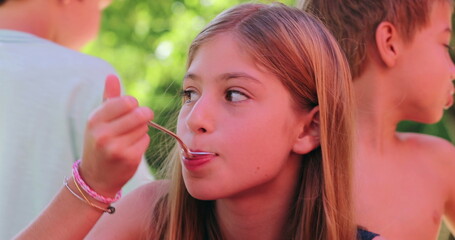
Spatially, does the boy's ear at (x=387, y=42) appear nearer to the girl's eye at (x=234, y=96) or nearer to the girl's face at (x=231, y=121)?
the girl's face at (x=231, y=121)

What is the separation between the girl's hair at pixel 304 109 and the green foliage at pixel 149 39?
4.17 m

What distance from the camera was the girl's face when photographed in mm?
1935

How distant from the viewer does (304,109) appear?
2.15 metres

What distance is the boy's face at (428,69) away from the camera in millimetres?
2855

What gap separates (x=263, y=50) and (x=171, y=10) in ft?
18.3

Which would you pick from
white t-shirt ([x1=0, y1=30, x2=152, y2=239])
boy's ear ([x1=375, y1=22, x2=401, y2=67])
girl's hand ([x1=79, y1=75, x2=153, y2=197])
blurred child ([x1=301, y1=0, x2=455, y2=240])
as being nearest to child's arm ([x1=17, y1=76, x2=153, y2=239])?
girl's hand ([x1=79, y1=75, x2=153, y2=197])

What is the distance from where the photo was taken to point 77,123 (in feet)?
8.75

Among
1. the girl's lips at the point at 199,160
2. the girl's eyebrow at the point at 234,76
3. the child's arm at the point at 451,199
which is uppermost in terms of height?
the girl's eyebrow at the point at 234,76

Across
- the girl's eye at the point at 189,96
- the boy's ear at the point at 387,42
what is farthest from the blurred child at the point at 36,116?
the boy's ear at the point at 387,42

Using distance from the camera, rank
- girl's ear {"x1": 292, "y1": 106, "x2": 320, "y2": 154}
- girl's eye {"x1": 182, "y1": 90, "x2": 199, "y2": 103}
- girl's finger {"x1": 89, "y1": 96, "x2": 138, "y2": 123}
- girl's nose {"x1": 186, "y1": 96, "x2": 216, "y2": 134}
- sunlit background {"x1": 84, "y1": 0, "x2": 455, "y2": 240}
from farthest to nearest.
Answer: sunlit background {"x1": 84, "y1": 0, "x2": 455, "y2": 240} → girl's ear {"x1": 292, "y1": 106, "x2": 320, "y2": 154} → girl's eye {"x1": 182, "y1": 90, "x2": 199, "y2": 103} → girl's nose {"x1": 186, "y1": 96, "x2": 216, "y2": 134} → girl's finger {"x1": 89, "y1": 96, "x2": 138, "y2": 123}

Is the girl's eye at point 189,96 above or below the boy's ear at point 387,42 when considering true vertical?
below

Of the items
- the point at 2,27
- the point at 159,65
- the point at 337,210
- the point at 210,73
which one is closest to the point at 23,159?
the point at 2,27

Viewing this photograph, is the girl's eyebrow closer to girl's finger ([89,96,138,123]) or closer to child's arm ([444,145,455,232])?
girl's finger ([89,96,138,123])

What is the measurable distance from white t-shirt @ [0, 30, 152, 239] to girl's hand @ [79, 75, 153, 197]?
1067 mm
